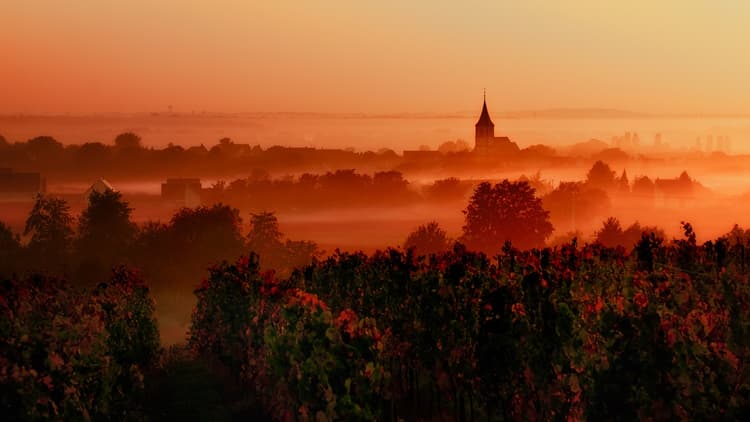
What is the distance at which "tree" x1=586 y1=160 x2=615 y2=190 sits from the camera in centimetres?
13812

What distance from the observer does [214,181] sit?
120000 mm

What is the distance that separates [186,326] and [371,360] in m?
27.6

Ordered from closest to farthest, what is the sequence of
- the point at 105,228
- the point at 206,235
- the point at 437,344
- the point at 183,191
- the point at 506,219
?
the point at 437,344, the point at 206,235, the point at 105,228, the point at 506,219, the point at 183,191

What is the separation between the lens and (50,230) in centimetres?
6469

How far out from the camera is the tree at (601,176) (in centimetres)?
13812

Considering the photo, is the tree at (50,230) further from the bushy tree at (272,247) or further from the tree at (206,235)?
the bushy tree at (272,247)

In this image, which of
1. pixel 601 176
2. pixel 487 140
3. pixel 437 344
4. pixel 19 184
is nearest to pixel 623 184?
pixel 601 176

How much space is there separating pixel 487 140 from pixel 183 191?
64.6 m

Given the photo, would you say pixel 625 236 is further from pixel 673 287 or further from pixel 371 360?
pixel 371 360

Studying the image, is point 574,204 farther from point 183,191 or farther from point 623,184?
point 183,191

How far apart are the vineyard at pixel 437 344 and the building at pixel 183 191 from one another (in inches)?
3737

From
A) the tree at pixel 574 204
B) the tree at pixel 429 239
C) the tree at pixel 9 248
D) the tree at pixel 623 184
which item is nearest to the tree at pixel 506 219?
the tree at pixel 429 239

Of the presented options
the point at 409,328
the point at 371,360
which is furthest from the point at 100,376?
the point at 409,328

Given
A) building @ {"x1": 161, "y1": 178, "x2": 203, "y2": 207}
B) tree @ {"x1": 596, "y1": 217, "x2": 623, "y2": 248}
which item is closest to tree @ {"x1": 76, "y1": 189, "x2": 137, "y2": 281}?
tree @ {"x1": 596, "y1": 217, "x2": 623, "y2": 248}
